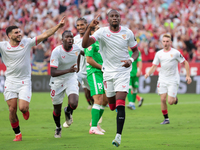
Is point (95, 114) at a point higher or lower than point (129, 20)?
lower

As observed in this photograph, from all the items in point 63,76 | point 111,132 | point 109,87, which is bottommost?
point 111,132

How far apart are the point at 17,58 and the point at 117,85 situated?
83.2 inches

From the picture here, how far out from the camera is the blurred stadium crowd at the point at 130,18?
68.6 feet

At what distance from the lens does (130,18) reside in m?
24.1

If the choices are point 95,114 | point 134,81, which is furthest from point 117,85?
point 134,81

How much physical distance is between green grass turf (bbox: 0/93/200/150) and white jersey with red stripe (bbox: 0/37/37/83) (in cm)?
130

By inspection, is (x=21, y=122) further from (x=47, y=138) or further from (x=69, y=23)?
(x=69, y=23)

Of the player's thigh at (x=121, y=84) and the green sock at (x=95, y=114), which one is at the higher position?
the player's thigh at (x=121, y=84)

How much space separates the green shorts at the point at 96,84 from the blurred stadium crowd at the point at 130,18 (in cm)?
1174

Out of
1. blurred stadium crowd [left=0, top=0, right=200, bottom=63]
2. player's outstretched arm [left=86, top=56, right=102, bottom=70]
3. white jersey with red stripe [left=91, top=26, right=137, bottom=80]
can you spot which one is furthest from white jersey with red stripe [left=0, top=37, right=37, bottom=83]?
blurred stadium crowd [left=0, top=0, right=200, bottom=63]

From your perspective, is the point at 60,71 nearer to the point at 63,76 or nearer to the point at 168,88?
the point at 63,76

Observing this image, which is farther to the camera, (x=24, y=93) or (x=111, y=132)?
(x=111, y=132)

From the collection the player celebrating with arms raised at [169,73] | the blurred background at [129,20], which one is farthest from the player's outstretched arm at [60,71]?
the blurred background at [129,20]

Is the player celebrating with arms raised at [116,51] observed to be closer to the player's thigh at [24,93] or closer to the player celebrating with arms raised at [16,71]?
the player celebrating with arms raised at [16,71]
